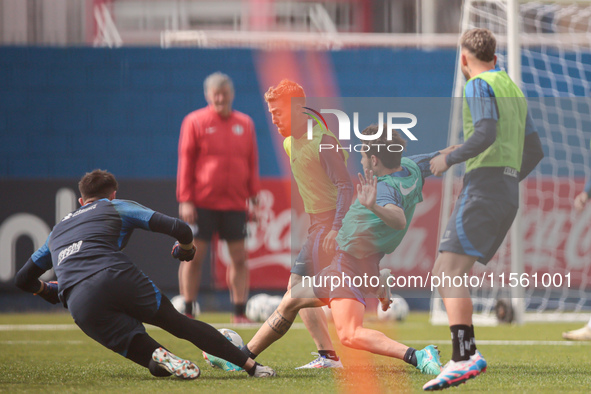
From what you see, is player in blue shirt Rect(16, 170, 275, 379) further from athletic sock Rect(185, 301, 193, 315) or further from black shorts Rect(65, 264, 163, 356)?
athletic sock Rect(185, 301, 193, 315)

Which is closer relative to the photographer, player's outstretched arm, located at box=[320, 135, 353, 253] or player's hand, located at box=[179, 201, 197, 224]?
player's outstretched arm, located at box=[320, 135, 353, 253]

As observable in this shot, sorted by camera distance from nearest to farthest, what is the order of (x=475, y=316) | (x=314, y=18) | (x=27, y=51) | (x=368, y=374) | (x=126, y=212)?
(x=126, y=212), (x=368, y=374), (x=475, y=316), (x=27, y=51), (x=314, y=18)

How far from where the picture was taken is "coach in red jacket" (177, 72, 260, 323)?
7.30 m

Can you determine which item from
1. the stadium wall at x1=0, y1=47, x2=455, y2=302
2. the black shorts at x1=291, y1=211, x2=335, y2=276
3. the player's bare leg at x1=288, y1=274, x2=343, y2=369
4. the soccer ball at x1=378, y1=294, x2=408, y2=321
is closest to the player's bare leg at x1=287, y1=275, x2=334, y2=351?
the player's bare leg at x1=288, y1=274, x2=343, y2=369

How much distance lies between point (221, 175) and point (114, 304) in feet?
11.2

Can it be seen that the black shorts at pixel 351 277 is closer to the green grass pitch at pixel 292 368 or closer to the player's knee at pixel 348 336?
the player's knee at pixel 348 336

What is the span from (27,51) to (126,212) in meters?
6.65

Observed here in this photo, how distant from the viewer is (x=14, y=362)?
198 inches

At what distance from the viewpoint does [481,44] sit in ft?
13.1

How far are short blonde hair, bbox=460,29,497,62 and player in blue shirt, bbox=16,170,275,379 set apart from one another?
1.61 metres

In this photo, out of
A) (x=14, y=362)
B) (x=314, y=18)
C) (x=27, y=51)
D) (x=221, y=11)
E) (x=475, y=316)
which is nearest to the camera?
(x=14, y=362)

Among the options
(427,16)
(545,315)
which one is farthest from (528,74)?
(427,16)

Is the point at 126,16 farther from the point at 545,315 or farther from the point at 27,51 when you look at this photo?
the point at 545,315

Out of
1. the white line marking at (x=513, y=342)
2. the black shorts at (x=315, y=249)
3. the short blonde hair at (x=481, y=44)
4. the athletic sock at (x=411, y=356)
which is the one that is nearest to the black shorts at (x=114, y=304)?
the black shorts at (x=315, y=249)
